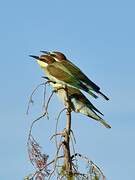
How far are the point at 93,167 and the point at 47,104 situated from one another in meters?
0.78

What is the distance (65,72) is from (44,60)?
0.92 feet

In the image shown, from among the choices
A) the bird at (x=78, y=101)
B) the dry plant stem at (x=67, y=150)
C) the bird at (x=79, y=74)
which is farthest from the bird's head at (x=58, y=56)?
the dry plant stem at (x=67, y=150)

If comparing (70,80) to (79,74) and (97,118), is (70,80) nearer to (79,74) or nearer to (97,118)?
(79,74)

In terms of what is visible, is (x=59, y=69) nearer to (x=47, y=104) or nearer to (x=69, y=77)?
(x=69, y=77)

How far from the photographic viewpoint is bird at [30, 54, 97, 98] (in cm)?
546

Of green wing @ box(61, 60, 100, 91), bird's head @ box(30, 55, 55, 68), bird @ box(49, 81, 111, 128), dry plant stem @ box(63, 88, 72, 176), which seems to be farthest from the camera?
bird's head @ box(30, 55, 55, 68)

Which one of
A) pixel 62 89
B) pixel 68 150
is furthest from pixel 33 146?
pixel 62 89

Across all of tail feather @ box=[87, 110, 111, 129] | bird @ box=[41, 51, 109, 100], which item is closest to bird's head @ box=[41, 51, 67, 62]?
bird @ box=[41, 51, 109, 100]

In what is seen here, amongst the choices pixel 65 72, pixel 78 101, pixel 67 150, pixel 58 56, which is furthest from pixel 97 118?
pixel 67 150

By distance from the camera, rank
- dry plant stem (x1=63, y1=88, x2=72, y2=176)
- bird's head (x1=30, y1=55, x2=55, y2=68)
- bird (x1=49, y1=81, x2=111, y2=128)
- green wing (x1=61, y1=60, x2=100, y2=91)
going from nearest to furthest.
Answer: dry plant stem (x1=63, y1=88, x2=72, y2=176) → bird (x1=49, y1=81, x2=111, y2=128) → green wing (x1=61, y1=60, x2=100, y2=91) → bird's head (x1=30, y1=55, x2=55, y2=68)

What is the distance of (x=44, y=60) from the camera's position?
563 cm

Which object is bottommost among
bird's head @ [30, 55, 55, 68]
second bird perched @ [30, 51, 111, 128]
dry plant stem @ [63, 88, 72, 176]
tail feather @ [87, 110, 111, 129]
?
dry plant stem @ [63, 88, 72, 176]

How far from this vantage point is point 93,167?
3928 millimetres

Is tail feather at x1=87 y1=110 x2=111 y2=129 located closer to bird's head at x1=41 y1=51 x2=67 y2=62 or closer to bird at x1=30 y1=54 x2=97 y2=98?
bird at x1=30 y1=54 x2=97 y2=98
